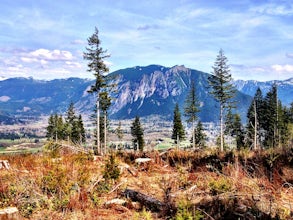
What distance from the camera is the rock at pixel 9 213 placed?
4.77 m

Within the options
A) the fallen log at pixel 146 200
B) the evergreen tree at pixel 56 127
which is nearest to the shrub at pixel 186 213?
the fallen log at pixel 146 200

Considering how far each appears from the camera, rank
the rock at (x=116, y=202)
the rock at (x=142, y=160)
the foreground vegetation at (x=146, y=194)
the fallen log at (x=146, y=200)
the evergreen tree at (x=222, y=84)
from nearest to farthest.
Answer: the foreground vegetation at (x=146, y=194)
the fallen log at (x=146, y=200)
the rock at (x=116, y=202)
the rock at (x=142, y=160)
the evergreen tree at (x=222, y=84)

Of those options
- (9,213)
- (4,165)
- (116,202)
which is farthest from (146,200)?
(4,165)

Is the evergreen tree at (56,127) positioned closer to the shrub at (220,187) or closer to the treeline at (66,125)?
the treeline at (66,125)

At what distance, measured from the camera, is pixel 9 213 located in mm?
4926

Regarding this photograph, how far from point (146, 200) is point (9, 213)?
8.01ft

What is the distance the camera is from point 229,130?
5722 cm

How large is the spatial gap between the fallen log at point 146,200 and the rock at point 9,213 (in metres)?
2.22

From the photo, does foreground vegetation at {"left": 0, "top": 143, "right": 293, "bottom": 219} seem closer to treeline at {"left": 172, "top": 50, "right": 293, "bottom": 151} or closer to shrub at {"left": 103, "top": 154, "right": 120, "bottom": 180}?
shrub at {"left": 103, "top": 154, "right": 120, "bottom": 180}

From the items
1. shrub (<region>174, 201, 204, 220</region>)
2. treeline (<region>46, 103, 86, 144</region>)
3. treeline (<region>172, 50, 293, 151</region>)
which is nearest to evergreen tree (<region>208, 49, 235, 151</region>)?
treeline (<region>172, 50, 293, 151</region>)

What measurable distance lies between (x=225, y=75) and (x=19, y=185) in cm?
4230

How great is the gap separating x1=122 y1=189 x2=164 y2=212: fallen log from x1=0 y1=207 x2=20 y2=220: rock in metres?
2.22

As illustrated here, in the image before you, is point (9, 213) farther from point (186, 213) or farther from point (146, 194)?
point (186, 213)

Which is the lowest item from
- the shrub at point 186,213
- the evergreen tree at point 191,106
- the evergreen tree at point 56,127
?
the evergreen tree at point 56,127
